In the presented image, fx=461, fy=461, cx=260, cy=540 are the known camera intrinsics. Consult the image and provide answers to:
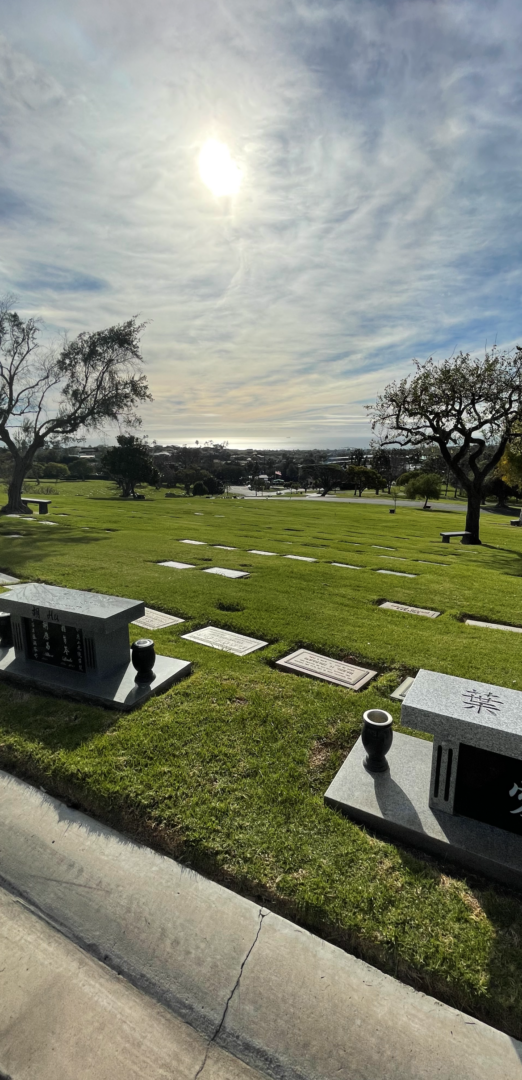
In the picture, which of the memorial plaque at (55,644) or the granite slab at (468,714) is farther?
the memorial plaque at (55,644)

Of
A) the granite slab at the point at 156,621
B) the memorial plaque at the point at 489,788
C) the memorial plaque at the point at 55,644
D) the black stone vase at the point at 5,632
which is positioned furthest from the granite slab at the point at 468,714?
the black stone vase at the point at 5,632

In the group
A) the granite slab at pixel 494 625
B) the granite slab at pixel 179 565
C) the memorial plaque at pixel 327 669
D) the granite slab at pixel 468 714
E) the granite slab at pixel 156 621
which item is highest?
the granite slab at pixel 468 714

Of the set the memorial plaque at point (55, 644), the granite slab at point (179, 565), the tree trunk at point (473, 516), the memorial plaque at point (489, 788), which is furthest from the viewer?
the tree trunk at point (473, 516)

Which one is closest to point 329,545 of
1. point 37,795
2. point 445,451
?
point 445,451

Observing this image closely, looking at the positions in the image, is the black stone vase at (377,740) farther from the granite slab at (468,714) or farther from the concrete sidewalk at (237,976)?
the concrete sidewalk at (237,976)

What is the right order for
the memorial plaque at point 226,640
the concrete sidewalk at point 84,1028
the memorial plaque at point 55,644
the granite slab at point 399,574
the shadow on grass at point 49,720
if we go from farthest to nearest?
the granite slab at point 399,574 < the memorial plaque at point 226,640 < the memorial plaque at point 55,644 < the shadow on grass at point 49,720 < the concrete sidewalk at point 84,1028

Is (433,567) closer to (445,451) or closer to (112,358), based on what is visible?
(445,451)

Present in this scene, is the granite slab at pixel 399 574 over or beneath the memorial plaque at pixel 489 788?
beneath

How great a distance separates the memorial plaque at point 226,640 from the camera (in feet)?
22.5

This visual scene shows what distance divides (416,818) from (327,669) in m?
2.74

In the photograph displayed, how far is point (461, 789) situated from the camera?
11.8 feet

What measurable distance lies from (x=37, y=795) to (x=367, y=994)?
9.49 ft

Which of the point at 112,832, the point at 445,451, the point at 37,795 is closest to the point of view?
the point at 112,832

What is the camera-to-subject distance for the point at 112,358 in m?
26.3
